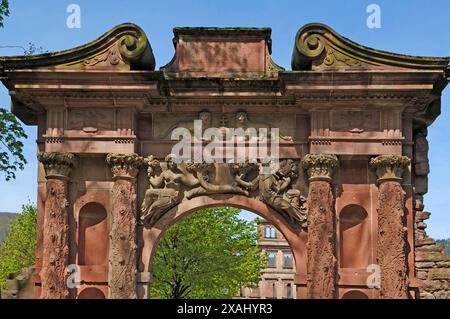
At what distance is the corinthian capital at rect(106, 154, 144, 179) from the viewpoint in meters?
15.5

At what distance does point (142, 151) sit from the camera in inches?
631

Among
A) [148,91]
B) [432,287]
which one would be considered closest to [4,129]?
[148,91]

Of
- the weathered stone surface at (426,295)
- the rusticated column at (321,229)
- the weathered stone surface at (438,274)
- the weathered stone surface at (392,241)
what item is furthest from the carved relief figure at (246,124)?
the weathered stone surface at (426,295)

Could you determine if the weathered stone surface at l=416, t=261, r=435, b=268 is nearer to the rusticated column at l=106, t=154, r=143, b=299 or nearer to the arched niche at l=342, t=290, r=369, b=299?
the arched niche at l=342, t=290, r=369, b=299

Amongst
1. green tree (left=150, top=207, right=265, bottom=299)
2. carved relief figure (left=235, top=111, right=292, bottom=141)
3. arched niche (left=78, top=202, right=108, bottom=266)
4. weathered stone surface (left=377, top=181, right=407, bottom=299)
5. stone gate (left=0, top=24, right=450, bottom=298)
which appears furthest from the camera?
green tree (left=150, top=207, right=265, bottom=299)

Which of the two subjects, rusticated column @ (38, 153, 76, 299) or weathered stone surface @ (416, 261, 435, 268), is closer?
rusticated column @ (38, 153, 76, 299)

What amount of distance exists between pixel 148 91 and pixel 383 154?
15.1 ft

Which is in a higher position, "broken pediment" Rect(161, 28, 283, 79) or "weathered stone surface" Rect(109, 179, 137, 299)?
"broken pediment" Rect(161, 28, 283, 79)

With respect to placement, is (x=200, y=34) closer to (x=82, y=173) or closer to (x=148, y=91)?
(x=148, y=91)

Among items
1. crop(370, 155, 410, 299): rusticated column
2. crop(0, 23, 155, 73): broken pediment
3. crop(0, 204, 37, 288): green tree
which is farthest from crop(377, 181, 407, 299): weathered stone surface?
crop(0, 204, 37, 288): green tree

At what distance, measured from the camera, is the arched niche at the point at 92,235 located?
1572 cm

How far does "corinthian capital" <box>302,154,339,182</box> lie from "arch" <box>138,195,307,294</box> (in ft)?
3.54

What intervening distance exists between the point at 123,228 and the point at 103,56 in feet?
10.9

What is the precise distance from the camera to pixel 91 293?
613 inches
